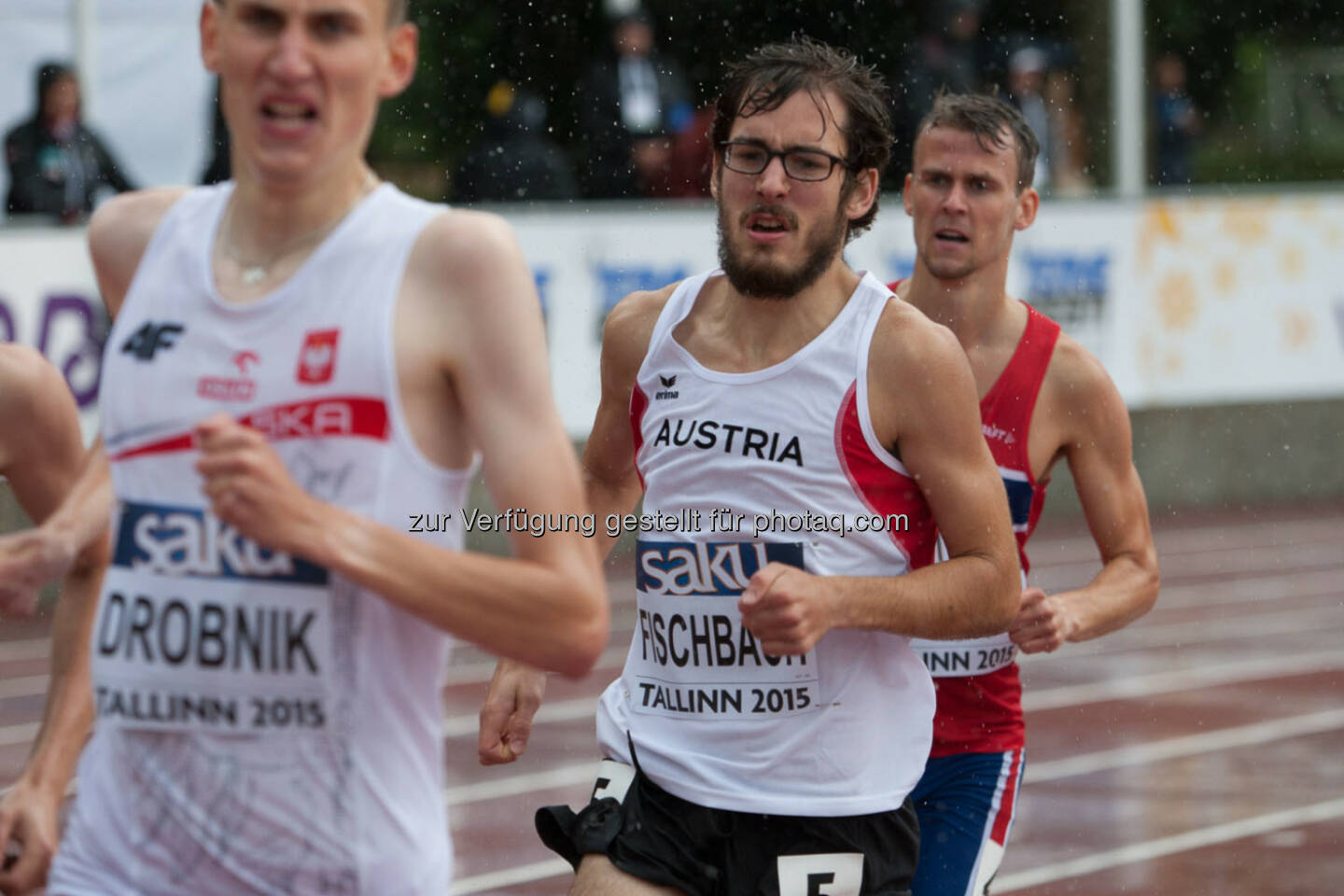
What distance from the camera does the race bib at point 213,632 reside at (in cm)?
263

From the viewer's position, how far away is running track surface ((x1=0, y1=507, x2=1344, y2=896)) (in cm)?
714

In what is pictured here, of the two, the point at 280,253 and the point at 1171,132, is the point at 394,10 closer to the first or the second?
the point at 280,253

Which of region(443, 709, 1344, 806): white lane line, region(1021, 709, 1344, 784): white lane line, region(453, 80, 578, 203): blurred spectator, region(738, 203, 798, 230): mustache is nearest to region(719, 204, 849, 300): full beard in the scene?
region(738, 203, 798, 230): mustache

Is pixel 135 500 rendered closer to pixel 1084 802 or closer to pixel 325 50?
pixel 325 50

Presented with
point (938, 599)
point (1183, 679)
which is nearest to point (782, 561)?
point (938, 599)

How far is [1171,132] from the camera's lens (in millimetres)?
18281

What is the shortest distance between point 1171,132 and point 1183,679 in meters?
8.66

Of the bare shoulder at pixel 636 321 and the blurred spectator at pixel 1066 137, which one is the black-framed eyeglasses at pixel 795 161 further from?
the blurred spectator at pixel 1066 137

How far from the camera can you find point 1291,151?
20.3 m

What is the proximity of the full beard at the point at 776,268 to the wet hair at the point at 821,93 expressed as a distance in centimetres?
12

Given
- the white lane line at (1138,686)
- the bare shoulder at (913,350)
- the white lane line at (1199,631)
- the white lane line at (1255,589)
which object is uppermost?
the bare shoulder at (913,350)

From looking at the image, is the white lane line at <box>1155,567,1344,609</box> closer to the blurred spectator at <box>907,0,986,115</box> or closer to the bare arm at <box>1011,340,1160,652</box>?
the blurred spectator at <box>907,0,986,115</box>

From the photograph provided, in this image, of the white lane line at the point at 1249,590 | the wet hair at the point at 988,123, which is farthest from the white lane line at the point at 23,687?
the wet hair at the point at 988,123

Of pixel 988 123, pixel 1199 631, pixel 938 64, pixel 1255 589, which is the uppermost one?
pixel 938 64
